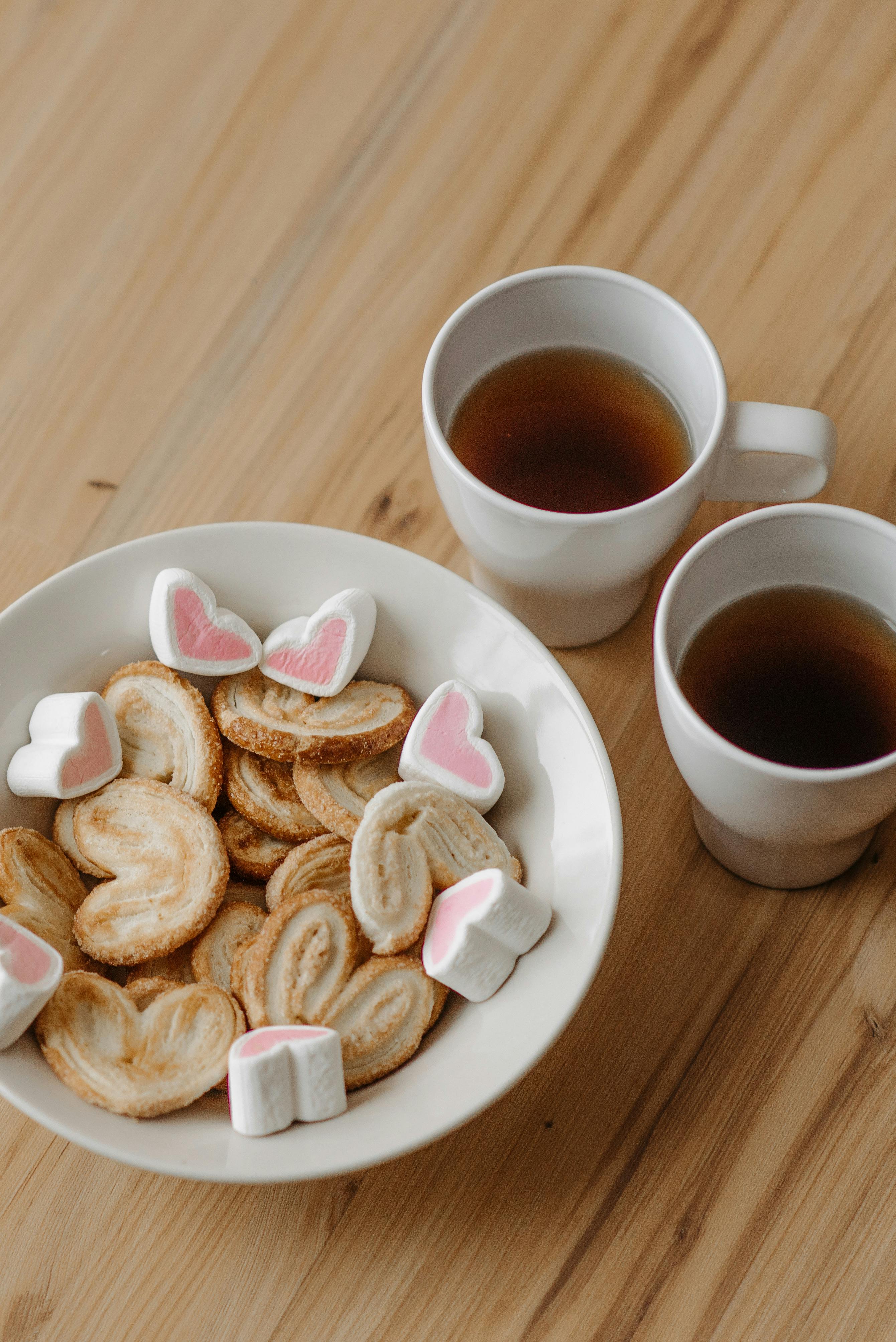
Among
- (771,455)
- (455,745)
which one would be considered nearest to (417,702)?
(455,745)

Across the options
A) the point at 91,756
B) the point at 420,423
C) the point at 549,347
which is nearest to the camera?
the point at 91,756

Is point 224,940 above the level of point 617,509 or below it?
below

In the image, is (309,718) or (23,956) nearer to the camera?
(23,956)

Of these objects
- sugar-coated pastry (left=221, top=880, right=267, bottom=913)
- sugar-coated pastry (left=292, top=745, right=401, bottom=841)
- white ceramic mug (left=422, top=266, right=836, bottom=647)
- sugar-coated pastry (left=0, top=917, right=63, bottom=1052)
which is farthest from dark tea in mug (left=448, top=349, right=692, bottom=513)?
sugar-coated pastry (left=0, top=917, right=63, bottom=1052)

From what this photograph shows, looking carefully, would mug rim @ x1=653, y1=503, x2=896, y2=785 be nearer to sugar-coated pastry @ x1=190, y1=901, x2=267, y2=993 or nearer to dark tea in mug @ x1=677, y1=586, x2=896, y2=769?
dark tea in mug @ x1=677, y1=586, x2=896, y2=769

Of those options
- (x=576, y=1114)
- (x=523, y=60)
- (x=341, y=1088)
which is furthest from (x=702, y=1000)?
(x=523, y=60)

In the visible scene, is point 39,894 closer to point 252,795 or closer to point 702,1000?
point 252,795

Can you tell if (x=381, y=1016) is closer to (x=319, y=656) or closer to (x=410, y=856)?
(x=410, y=856)

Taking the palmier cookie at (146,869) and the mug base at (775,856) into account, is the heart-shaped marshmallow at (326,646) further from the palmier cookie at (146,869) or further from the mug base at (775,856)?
the mug base at (775,856)

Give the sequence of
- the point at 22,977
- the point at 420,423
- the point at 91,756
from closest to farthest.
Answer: the point at 22,977
the point at 91,756
the point at 420,423
